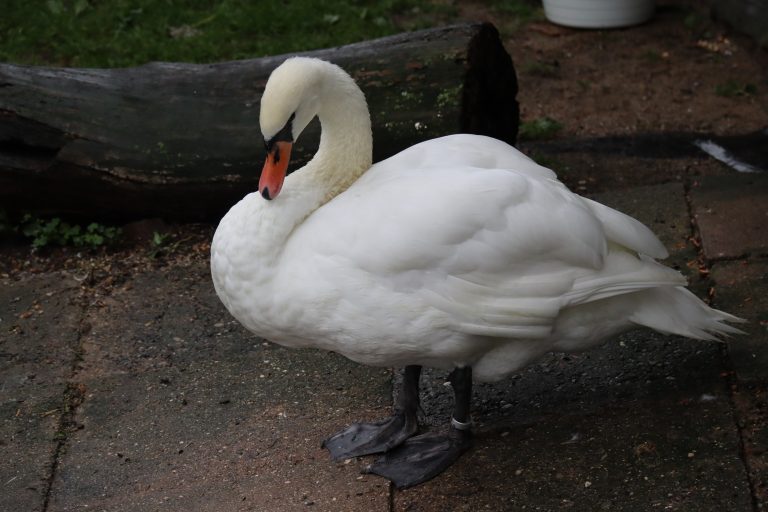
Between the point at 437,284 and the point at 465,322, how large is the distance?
0.14 metres

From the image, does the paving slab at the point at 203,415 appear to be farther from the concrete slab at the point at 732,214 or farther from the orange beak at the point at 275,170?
the concrete slab at the point at 732,214

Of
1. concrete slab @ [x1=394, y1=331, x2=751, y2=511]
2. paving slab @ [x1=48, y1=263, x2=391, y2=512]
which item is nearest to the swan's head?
paving slab @ [x1=48, y1=263, x2=391, y2=512]

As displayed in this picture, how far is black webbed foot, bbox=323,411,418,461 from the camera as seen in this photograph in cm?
380

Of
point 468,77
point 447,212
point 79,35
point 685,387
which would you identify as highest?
point 447,212

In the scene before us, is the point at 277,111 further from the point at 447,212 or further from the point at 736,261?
the point at 736,261

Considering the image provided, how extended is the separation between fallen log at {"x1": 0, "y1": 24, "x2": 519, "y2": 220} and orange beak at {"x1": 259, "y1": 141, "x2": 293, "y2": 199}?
1522 millimetres

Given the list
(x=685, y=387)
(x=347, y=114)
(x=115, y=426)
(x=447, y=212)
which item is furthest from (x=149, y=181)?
(x=685, y=387)

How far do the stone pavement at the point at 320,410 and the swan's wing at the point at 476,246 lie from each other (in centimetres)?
54

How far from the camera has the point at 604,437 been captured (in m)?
3.68

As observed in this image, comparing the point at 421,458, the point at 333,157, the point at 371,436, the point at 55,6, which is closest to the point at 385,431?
the point at 371,436

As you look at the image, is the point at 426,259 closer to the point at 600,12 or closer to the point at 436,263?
the point at 436,263

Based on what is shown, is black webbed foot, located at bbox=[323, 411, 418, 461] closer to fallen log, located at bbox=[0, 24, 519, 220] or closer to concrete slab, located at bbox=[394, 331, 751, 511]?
concrete slab, located at bbox=[394, 331, 751, 511]

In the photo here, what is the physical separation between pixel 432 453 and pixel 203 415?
0.92 m

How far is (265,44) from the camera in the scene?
Answer: 7230 mm
